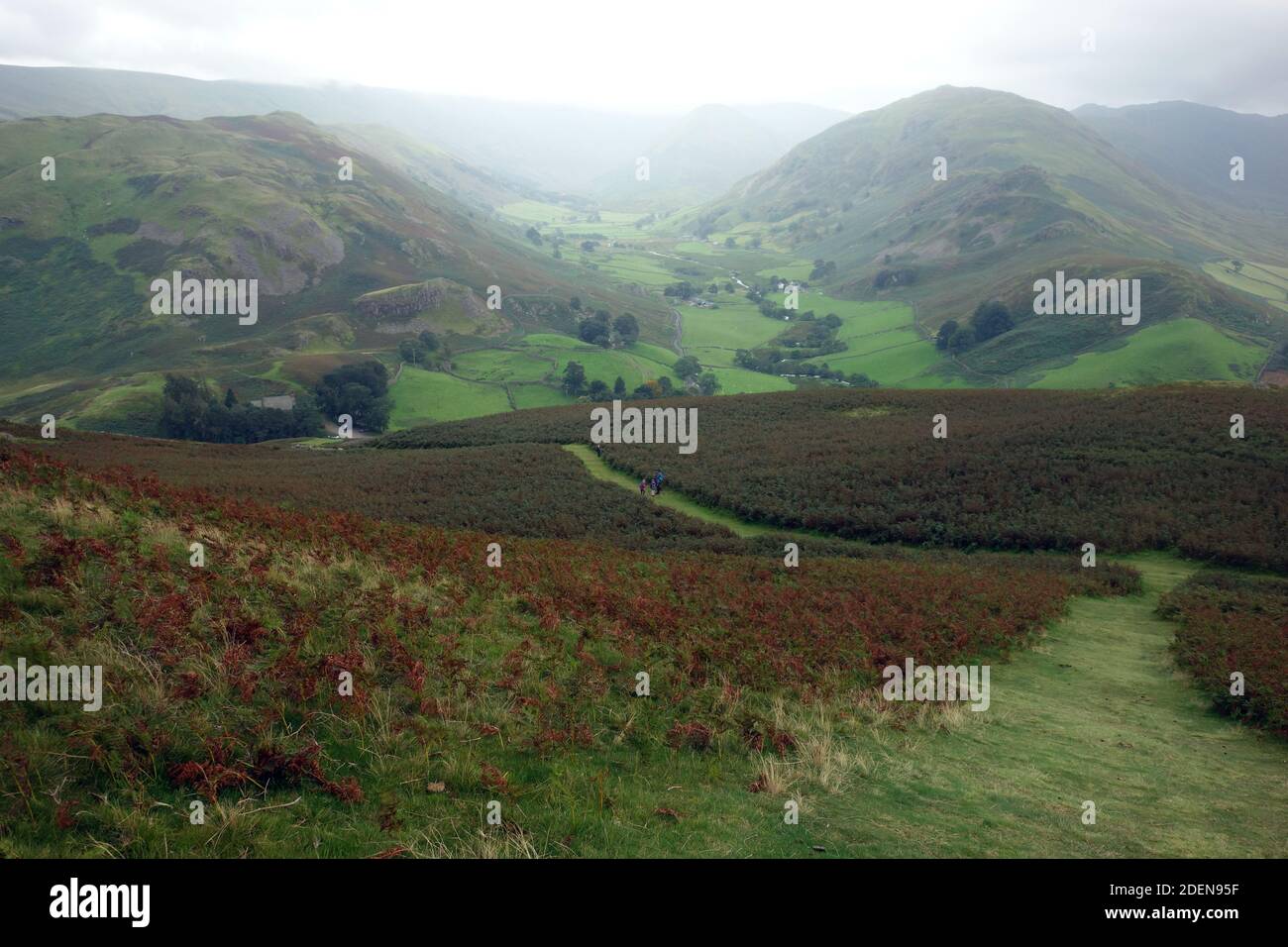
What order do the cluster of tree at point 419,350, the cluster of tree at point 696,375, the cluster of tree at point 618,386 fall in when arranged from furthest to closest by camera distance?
the cluster of tree at point 419,350
the cluster of tree at point 696,375
the cluster of tree at point 618,386

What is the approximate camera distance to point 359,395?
344 ft

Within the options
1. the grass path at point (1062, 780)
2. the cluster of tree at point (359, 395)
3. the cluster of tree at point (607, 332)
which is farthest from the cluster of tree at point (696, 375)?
the grass path at point (1062, 780)

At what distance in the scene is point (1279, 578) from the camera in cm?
2514

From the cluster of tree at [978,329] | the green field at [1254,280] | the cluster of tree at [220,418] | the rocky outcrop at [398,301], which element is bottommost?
the cluster of tree at [220,418]

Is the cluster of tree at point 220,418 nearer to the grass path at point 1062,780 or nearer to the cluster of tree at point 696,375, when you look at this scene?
the cluster of tree at point 696,375

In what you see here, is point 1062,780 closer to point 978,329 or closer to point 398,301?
point 978,329

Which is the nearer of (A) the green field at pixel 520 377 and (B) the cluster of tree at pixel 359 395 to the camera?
(B) the cluster of tree at pixel 359 395

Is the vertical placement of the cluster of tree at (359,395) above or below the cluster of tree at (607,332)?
below

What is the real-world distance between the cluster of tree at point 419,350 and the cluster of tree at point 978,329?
345 ft

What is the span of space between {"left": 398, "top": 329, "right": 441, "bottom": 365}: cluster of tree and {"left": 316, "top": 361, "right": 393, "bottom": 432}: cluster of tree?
49.3ft

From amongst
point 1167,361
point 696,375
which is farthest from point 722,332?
point 1167,361

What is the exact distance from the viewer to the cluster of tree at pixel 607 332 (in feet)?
501

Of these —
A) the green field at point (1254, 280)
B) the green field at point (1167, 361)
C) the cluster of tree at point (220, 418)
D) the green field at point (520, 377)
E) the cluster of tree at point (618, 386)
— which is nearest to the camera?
the cluster of tree at point (220, 418)
